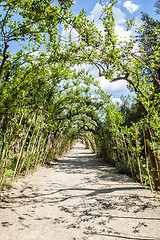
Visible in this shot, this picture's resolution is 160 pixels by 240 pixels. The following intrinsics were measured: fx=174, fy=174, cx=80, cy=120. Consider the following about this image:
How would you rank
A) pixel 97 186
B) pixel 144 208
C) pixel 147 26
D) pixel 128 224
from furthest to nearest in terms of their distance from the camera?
pixel 147 26, pixel 97 186, pixel 144 208, pixel 128 224

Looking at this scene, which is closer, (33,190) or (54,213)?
(54,213)

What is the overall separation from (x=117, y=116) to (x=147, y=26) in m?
5.84

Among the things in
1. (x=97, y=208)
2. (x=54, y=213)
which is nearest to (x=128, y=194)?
(x=97, y=208)

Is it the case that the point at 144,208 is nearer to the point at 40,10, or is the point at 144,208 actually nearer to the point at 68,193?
the point at 68,193

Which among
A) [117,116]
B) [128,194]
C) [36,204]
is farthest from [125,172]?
[36,204]

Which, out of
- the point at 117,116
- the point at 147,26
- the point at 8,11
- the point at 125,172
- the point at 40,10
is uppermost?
the point at 147,26

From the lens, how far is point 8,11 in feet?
10.5

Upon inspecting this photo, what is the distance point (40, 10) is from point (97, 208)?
11.5ft

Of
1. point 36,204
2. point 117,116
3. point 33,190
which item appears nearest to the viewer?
point 36,204

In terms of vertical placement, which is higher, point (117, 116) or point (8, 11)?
point (8, 11)

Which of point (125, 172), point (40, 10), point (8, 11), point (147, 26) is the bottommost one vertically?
point (125, 172)

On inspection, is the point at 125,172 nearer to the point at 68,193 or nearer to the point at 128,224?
the point at 68,193

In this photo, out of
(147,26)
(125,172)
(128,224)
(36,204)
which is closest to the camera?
(128,224)

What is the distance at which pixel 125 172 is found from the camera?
6.73m
